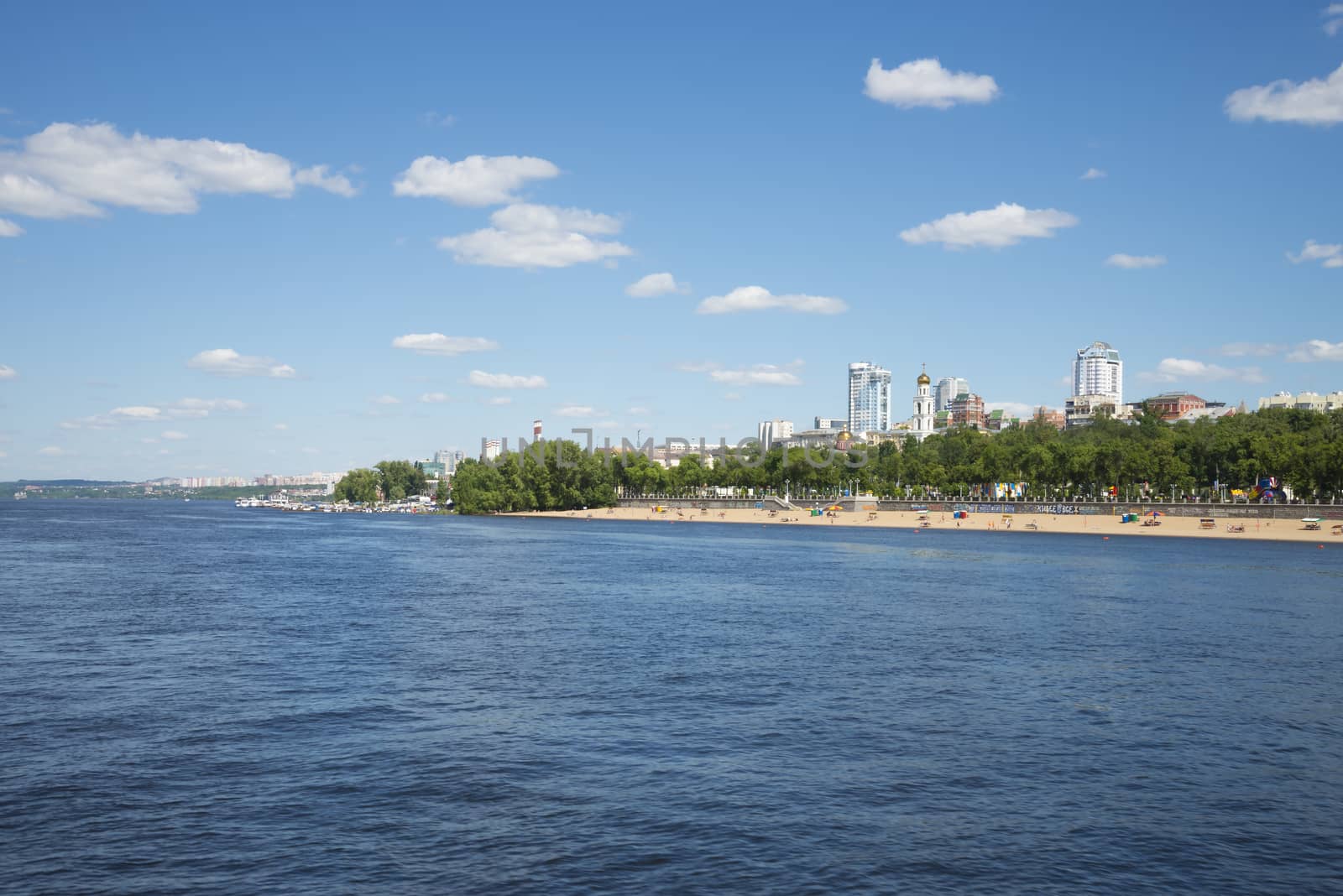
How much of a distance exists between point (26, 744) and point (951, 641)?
116 ft

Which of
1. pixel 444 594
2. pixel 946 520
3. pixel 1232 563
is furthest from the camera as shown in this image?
pixel 946 520

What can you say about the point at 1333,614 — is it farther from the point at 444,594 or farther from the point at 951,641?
the point at 444,594

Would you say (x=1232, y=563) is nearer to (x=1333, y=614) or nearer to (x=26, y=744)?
(x=1333, y=614)

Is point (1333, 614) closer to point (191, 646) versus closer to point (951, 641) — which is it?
point (951, 641)

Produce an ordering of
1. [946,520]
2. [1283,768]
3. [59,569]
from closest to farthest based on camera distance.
Result: [1283,768] < [59,569] < [946,520]

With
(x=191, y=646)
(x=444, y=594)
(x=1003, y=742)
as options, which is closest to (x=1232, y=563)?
(x=444, y=594)

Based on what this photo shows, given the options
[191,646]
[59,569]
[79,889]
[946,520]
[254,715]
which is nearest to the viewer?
[79,889]

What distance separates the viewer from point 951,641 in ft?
152

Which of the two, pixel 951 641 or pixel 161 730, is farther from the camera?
pixel 951 641

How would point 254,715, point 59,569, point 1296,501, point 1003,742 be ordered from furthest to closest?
point 1296,501, point 59,569, point 254,715, point 1003,742

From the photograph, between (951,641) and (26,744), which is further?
(951,641)

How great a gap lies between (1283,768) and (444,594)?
48.8 m

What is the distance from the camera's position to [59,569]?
7938 centimetres

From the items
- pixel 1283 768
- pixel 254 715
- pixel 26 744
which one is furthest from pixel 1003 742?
pixel 26 744
